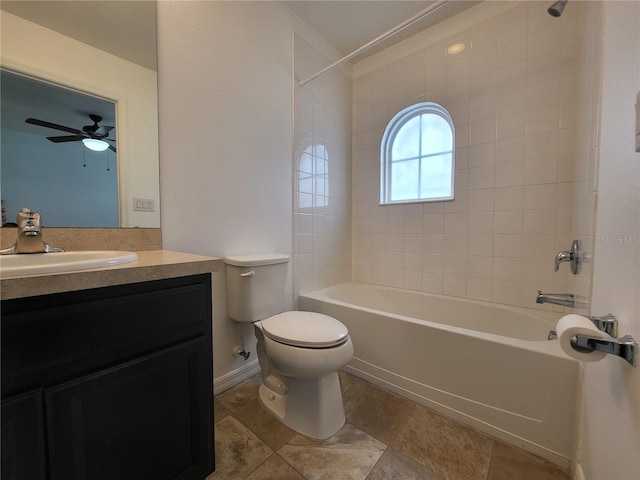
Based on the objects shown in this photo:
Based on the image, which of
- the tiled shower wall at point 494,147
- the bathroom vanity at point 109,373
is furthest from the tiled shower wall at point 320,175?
the bathroom vanity at point 109,373

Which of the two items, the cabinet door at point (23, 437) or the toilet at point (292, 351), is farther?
the toilet at point (292, 351)

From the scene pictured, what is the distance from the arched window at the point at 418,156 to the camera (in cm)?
209

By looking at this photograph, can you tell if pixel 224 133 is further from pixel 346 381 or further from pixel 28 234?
pixel 346 381

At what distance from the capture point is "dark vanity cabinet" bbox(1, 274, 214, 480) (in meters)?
0.57

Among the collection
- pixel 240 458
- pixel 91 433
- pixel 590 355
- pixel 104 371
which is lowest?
pixel 240 458

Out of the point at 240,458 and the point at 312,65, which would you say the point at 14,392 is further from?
the point at 312,65

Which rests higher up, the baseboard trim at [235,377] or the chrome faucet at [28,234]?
the chrome faucet at [28,234]

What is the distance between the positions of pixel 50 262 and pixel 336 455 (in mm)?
1314

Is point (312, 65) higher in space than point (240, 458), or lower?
higher

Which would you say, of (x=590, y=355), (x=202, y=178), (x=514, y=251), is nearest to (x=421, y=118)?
(x=514, y=251)

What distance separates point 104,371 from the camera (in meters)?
0.68

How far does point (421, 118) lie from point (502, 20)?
740mm

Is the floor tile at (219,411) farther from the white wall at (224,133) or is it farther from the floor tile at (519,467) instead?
the floor tile at (519,467)

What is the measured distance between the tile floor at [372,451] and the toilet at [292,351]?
8 centimetres
